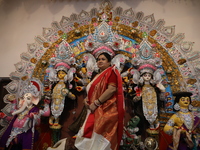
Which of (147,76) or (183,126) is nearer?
(183,126)

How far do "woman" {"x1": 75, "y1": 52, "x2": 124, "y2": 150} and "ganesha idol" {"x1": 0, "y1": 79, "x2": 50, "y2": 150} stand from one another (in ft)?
2.76

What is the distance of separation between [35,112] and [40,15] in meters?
2.07

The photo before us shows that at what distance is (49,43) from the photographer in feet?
11.7

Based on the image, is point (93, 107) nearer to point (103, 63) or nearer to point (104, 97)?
point (104, 97)

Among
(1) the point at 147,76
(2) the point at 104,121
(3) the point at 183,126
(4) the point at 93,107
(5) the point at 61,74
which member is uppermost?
(5) the point at 61,74

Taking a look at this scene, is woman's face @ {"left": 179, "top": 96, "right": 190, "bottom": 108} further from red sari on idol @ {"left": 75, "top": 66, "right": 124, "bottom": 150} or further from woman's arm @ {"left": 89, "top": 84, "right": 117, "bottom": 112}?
woman's arm @ {"left": 89, "top": 84, "right": 117, "bottom": 112}

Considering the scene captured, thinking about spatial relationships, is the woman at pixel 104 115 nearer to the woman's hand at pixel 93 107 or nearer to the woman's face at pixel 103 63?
the woman's hand at pixel 93 107

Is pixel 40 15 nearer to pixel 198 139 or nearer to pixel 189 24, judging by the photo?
pixel 189 24

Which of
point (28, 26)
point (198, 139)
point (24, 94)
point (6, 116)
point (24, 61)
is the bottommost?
point (198, 139)

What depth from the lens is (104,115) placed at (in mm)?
2186

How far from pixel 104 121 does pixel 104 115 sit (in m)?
0.08

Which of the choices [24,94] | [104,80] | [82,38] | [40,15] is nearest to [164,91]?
[104,80]

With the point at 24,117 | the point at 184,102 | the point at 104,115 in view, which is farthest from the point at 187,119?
the point at 24,117

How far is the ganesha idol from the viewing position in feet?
8.80
